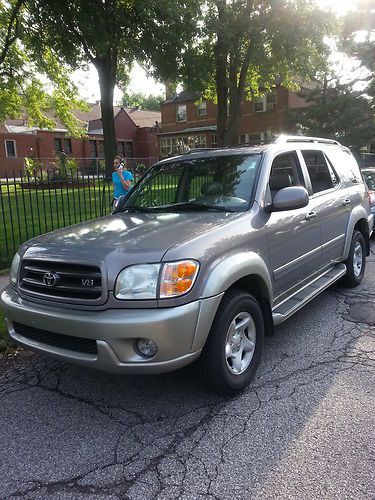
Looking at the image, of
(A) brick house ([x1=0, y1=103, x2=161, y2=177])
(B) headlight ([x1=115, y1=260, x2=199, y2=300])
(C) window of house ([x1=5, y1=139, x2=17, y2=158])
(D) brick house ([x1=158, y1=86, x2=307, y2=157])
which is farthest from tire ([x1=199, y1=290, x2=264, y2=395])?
(C) window of house ([x1=5, y1=139, x2=17, y2=158])

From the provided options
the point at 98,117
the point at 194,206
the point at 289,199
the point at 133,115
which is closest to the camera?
the point at 289,199

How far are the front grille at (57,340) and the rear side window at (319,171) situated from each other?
3038 mm

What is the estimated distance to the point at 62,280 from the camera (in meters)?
3.11

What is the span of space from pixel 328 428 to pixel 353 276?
3237 millimetres

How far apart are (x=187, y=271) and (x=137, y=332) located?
51 centimetres

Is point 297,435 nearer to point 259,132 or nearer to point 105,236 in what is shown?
point 105,236

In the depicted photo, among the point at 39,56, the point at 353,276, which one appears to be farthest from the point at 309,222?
the point at 39,56

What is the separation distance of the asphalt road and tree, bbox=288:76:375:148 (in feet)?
74.3

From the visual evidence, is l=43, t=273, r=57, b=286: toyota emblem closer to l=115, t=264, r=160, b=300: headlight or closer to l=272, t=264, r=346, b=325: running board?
l=115, t=264, r=160, b=300: headlight

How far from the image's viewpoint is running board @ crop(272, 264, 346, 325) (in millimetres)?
3841

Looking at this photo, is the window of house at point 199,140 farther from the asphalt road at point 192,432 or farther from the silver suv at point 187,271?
the asphalt road at point 192,432

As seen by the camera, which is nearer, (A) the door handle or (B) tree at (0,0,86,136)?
(A) the door handle

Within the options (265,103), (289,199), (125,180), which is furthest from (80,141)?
(289,199)

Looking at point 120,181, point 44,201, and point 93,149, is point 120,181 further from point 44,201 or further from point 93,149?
point 93,149
